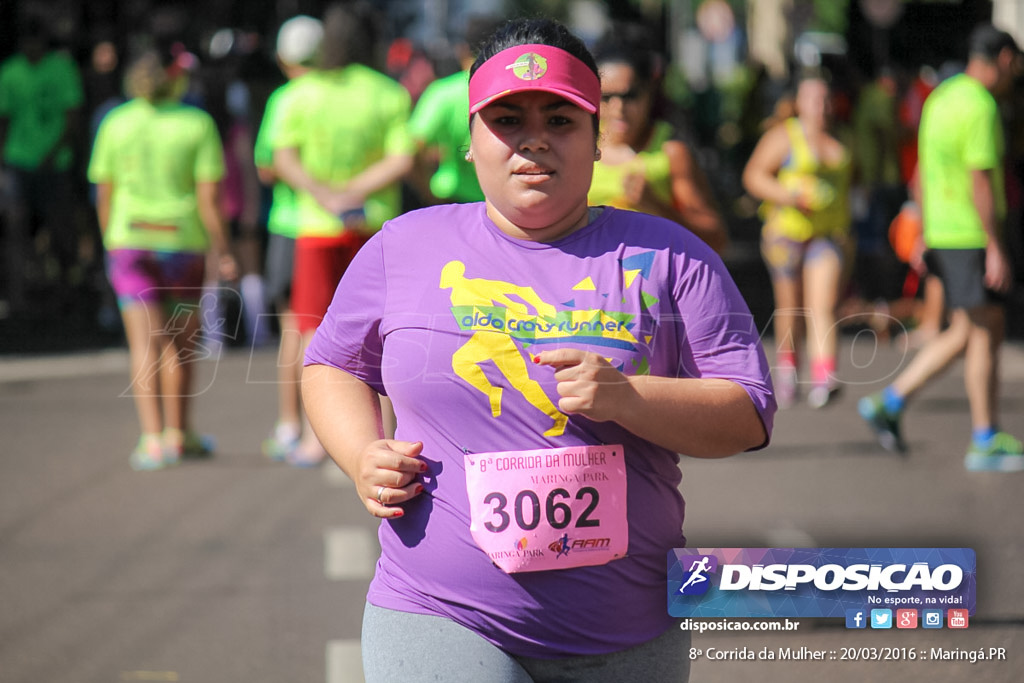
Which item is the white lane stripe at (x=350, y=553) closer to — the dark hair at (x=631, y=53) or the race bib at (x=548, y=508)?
the dark hair at (x=631, y=53)

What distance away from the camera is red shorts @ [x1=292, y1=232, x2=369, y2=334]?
7797 mm

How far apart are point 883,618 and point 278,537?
400 cm

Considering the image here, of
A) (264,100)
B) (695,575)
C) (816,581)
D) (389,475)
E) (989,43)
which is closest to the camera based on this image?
(389,475)

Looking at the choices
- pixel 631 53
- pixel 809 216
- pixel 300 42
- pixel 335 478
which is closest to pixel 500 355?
pixel 631 53

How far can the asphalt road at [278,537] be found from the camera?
4.75 metres

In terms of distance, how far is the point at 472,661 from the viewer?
254 cm

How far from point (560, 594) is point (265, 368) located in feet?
30.0

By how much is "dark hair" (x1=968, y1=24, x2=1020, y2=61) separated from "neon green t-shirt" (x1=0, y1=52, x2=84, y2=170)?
349 inches

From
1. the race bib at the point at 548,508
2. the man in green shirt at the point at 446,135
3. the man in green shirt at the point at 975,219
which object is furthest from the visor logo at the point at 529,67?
the man in green shirt at the point at 975,219

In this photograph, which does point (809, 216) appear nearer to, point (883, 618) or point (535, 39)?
point (883, 618)

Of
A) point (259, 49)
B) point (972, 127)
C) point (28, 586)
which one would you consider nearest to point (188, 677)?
point (28, 586)

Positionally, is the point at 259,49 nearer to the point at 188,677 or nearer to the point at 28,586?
the point at 28,586

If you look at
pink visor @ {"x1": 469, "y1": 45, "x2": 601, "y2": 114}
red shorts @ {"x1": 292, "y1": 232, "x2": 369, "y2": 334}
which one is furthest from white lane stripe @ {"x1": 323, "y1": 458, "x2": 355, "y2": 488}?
pink visor @ {"x1": 469, "y1": 45, "x2": 601, "y2": 114}

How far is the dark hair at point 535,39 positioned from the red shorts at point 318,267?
5.07 m
